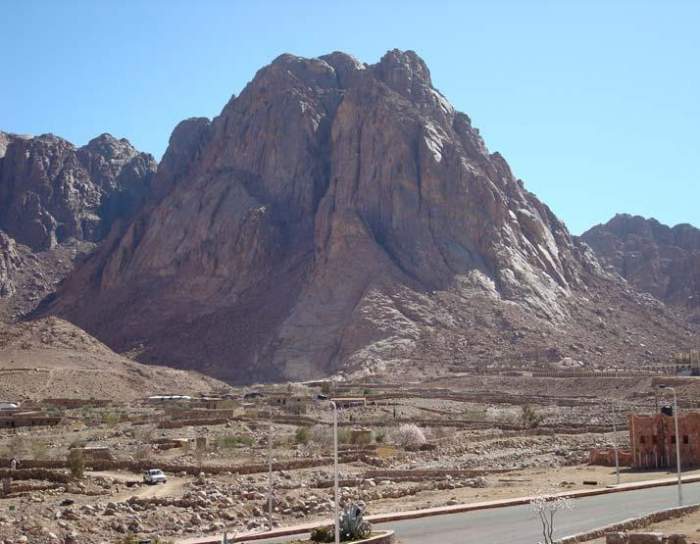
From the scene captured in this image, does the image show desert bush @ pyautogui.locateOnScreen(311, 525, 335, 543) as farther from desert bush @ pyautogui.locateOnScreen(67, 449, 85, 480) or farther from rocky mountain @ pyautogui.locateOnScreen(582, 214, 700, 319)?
rocky mountain @ pyautogui.locateOnScreen(582, 214, 700, 319)

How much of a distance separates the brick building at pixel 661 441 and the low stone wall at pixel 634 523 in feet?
47.9

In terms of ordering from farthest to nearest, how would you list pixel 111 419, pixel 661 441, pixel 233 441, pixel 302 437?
pixel 111 419 → pixel 302 437 → pixel 233 441 → pixel 661 441

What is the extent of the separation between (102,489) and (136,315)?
3971 inches

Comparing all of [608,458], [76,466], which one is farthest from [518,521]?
[608,458]

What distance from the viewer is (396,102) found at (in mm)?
139375

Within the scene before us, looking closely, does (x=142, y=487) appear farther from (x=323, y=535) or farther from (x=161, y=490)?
A: (x=323, y=535)

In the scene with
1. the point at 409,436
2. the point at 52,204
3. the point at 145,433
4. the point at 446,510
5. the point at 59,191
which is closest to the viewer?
the point at 446,510

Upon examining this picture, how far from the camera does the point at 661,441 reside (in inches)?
Answer: 1797

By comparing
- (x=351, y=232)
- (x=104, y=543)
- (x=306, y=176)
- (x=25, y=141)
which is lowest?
(x=104, y=543)

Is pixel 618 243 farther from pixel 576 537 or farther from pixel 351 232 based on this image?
pixel 576 537

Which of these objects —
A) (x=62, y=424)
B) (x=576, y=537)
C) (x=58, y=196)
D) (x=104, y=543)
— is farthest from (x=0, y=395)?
(x=58, y=196)

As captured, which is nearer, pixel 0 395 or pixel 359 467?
pixel 359 467

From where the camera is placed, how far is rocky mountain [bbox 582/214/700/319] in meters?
169

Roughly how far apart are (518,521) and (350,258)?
305ft
